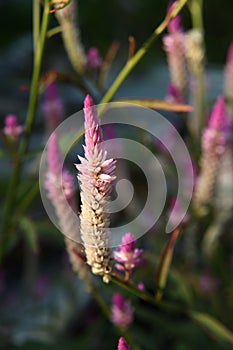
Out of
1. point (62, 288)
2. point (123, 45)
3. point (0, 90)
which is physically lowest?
point (62, 288)

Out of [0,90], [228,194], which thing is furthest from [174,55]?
[0,90]

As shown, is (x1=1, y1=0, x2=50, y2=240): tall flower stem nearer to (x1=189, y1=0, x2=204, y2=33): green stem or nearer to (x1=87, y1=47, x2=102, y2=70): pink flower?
(x1=87, y1=47, x2=102, y2=70): pink flower

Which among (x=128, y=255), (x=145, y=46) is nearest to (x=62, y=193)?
(x=128, y=255)

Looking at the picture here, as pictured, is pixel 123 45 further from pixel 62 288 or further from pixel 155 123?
pixel 62 288

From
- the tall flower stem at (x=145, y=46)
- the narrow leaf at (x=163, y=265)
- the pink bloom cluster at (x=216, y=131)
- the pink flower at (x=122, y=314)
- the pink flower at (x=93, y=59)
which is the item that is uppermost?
the pink flower at (x=93, y=59)

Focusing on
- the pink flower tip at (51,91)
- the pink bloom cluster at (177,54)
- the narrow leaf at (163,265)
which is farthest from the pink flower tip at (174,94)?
the narrow leaf at (163,265)

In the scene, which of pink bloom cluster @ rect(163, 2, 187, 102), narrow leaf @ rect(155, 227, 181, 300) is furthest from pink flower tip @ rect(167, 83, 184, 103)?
→ narrow leaf @ rect(155, 227, 181, 300)

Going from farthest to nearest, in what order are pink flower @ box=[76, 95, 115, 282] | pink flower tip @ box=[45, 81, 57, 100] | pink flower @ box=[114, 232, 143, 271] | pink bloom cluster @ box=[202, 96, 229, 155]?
pink flower tip @ box=[45, 81, 57, 100] < pink bloom cluster @ box=[202, 96, 229, 155] < pink flower @ box=[114, 232, 143, 271] < pink flower @ box=[76, 95, 115, 282]

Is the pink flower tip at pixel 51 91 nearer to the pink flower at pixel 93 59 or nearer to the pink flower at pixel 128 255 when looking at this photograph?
the pink flower at pixel 93 59
